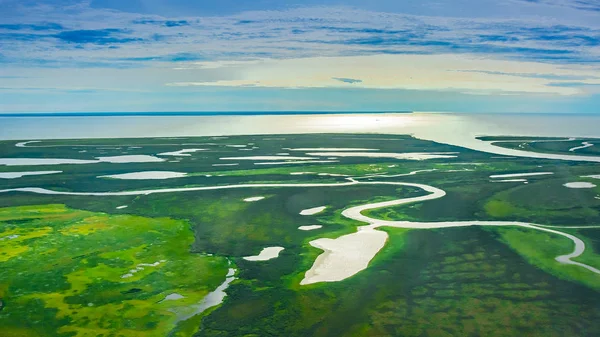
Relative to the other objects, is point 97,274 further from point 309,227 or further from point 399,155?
point 399,155

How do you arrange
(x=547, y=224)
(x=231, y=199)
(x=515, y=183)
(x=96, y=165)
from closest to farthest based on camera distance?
(x=547, y=224), (x=231, y=199), (x=515, y=183), (x=96, y=165)

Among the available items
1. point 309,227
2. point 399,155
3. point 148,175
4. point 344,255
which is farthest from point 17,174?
point 399,155

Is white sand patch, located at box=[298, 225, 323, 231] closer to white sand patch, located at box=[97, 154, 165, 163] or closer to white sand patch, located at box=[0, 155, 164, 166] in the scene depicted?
white sand patch, located at box=[97, 154, 165, 163]

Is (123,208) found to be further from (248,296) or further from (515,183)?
(515,183)

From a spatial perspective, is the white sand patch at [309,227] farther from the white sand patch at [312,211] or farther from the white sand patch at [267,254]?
the white sand patch at [267,254]

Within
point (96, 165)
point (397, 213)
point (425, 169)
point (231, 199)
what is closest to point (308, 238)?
point (397, 213)

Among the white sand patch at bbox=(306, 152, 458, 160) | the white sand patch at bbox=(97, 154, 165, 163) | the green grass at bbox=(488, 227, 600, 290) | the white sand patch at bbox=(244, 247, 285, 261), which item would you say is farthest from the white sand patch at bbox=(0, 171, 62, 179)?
the green grass at bbox=(488, 227, 600, 290)
